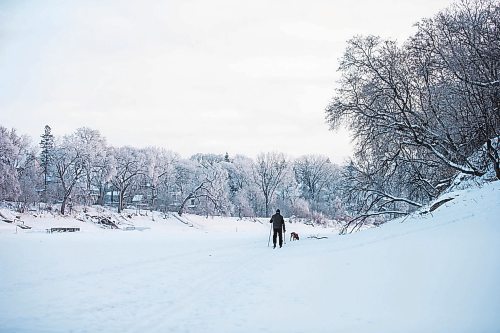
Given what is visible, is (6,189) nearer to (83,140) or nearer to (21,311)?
(83,140)

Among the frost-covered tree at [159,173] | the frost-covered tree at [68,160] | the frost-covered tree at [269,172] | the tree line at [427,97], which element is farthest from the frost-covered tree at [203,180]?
the tree line at [427,97]

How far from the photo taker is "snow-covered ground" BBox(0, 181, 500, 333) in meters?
5.50

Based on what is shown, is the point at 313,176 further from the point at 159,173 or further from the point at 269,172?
the point at 159,173

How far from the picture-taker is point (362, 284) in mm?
7219

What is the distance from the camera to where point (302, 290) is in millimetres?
7664

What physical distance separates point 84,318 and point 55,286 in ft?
8.72

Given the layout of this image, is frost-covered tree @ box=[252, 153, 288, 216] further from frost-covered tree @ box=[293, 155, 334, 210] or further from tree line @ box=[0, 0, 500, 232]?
tree line @ box=[0, 0, 500, 232]

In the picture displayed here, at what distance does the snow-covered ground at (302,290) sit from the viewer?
5.50 metres

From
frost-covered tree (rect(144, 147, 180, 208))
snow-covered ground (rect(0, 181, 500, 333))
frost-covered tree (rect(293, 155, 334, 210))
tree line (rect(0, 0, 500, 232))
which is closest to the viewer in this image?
snow-covered ground (rect(0, 181, 500, 333))

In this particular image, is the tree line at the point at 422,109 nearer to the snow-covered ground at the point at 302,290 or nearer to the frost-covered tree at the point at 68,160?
the snow-covered ground at the point at 302,290

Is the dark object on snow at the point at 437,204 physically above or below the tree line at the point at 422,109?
below

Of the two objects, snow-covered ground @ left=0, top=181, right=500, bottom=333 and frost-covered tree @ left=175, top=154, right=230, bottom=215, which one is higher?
frost-covered tree @ left=175, top=154, right=230, bottom=215

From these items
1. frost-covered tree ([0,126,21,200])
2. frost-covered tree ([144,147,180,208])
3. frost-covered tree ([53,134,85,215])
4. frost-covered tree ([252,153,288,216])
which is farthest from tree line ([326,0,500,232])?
frost-covered tree ([252,153,288,216])

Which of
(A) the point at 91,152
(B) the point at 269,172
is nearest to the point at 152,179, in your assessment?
(A) the point at 91,152
